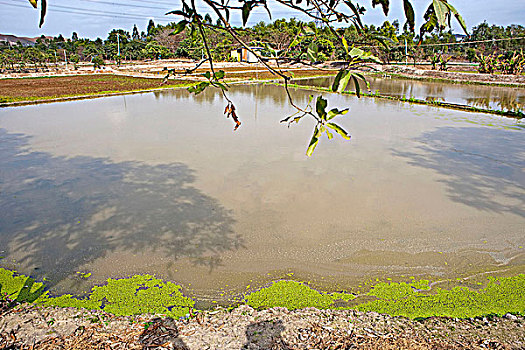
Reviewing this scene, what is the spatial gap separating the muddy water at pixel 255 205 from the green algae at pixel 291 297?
0.48 ft

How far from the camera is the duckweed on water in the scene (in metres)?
2.46

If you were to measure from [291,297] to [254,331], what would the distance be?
1.78 ft

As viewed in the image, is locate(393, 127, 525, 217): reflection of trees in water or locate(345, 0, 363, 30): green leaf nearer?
locate(345, 0, 363, 30): green leaf

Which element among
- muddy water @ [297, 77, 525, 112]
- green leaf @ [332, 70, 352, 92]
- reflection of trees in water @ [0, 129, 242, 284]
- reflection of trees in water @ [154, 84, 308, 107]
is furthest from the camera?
reflection of trees in water @ [154, 84, 308, 107]

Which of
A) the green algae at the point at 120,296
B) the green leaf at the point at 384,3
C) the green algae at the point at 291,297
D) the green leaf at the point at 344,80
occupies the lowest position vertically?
the green algae at the point at 291,297

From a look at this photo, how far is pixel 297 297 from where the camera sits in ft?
8.57

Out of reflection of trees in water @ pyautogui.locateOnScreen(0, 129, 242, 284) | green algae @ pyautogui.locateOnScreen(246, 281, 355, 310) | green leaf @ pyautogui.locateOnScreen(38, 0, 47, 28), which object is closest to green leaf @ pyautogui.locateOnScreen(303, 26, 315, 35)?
green leaf @ pyautogui.locateOnScreen(38, 0, 47, 28)

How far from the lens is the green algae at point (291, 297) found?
2.53 metres

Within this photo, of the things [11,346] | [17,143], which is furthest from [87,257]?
[17,143]

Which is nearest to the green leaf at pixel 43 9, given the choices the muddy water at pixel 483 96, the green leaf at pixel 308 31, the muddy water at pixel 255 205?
the green leaf at pixel 308 31

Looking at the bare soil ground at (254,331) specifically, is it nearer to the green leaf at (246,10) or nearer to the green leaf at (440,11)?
the green leaf at (246,10)

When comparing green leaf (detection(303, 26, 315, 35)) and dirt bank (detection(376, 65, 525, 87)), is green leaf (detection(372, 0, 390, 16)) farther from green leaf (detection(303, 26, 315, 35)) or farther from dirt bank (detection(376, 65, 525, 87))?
dirt bank (detection(376, 65, 525, 87))

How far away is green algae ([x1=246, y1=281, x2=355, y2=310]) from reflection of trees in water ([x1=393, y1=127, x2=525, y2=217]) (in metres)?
2.45

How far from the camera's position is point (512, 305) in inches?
98.4
